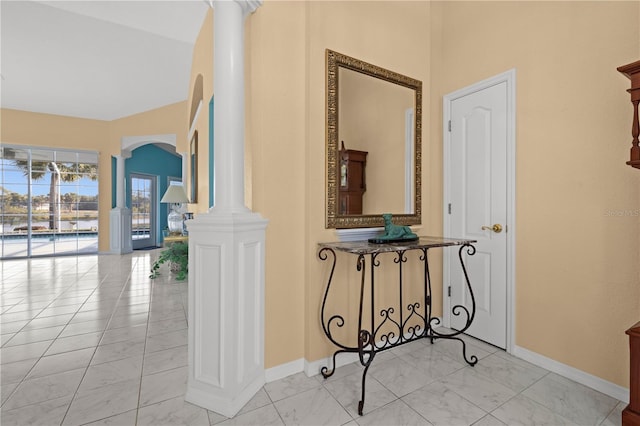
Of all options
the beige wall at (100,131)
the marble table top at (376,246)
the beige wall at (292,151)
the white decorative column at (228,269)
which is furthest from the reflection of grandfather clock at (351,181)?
the beige wall at (100,131)

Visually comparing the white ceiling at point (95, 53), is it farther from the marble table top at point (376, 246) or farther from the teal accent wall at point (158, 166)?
the marble table top at point (376, 246)

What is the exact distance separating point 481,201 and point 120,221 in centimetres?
769

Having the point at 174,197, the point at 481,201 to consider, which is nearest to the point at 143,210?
the point at 174,197

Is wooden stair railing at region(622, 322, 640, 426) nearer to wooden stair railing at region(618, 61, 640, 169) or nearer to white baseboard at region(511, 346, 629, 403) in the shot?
white baseboard at region(511, 346, 629, 403)

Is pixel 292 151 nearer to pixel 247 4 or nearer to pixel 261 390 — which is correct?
pixel 247 4

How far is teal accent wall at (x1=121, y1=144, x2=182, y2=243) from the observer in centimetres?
819

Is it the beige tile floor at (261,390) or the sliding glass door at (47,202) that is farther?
the sliding glass door at (47,202)

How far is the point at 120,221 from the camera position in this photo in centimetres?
727

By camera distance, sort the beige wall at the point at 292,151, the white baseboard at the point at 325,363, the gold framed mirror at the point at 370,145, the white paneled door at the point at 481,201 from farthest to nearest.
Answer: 1. the white paneled door at the point at 481,201
2. the gold framed mirror at the point at 370,145
3. the white baseboard at the point at 325,363
4. the beige wall at the point at 292,151

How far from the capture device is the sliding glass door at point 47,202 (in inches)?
252

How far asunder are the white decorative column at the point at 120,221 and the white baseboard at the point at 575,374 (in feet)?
26.1

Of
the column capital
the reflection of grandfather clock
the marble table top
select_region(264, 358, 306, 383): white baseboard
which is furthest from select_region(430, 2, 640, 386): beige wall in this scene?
the column capital

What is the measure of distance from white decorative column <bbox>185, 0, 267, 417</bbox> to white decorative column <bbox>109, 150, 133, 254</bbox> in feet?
22.3

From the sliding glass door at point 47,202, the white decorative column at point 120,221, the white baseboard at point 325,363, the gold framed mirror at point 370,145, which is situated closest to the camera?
the white baseboard at point 325,363
